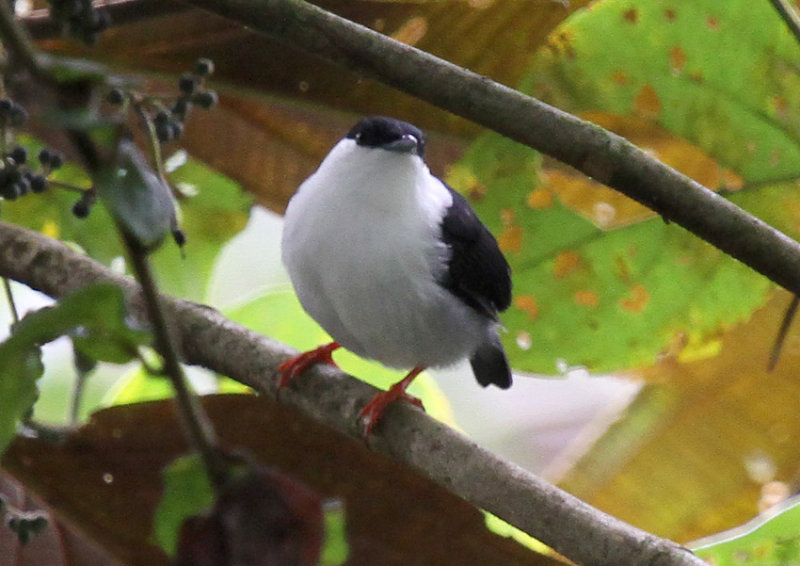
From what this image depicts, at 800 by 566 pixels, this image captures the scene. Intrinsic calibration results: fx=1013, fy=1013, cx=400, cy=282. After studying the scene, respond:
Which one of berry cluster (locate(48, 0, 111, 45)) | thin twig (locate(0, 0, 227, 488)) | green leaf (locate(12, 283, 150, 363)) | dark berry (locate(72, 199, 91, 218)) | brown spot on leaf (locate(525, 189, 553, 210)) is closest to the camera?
thin twig (locate(0, 0, 227, 488))

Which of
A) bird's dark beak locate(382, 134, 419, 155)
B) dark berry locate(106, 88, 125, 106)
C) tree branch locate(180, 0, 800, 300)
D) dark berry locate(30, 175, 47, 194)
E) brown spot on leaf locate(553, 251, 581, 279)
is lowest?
brown spot on leaf locate(553, 251, 581, 279)

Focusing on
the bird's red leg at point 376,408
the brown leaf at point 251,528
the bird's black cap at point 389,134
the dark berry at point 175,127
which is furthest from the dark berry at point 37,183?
the brown leaf at point 251,528

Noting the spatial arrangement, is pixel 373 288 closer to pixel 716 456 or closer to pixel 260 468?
pixel 716 456

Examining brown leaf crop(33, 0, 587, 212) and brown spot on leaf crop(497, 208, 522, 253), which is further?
brown spot on leaf crop(497, 208, 522, 253)

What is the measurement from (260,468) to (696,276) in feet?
4.80

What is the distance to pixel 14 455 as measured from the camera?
58.4 inches

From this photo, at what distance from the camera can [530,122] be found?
48.6 inches

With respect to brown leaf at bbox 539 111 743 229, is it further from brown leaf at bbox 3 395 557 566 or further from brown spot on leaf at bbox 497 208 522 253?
brown leaf at bbox 3 395 557 566

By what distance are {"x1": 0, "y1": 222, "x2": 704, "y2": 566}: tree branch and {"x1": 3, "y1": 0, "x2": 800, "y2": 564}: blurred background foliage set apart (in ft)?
1.05

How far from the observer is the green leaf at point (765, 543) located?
1.47 m

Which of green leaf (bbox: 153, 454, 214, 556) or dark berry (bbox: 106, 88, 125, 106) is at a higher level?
green leaf (bbox: 153, 454, 214, 556)

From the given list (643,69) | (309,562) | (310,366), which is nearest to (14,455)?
(310,366)

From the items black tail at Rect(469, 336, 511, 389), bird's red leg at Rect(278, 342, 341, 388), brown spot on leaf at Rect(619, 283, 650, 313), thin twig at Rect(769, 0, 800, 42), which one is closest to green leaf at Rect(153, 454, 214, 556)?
bird's red leg at Rect(278, 342, 341, 388)

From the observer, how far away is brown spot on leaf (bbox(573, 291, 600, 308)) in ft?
6.21
